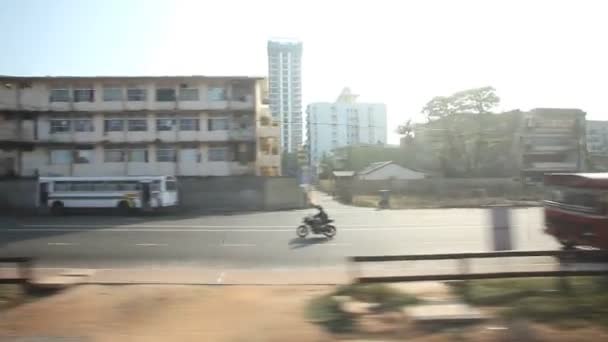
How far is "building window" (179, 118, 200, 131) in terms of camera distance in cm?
4069

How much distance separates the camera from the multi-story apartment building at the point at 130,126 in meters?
40.2

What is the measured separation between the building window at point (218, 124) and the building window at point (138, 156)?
563 cm

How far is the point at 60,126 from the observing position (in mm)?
40469

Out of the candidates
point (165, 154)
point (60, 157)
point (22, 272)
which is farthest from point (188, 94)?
point (22, 272)

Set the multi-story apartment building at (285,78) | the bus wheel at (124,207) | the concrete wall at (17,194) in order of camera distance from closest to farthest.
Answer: the bus wheel at (124,207), the concrete wall at (17,194), the multi-story apartment building at (285,78)

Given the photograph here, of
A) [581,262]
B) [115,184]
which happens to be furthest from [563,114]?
[115,184]

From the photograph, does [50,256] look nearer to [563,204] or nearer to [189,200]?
[563,204]

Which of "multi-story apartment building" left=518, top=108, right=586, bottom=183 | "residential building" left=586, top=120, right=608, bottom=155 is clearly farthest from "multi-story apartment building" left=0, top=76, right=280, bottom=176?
"residential building" left=586, top=120, right=608, bottom=155

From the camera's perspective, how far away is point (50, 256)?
1212cm

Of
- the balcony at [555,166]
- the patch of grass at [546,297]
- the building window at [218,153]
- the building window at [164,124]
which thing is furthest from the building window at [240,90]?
the patch of grass at [546,297]

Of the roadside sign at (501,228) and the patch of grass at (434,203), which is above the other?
the roadside sign at (501,228)

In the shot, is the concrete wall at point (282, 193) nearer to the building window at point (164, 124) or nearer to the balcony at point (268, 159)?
the balcony at point (268, 159)

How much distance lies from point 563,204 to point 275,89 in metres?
45.3

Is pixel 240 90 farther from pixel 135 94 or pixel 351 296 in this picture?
pixel 351 296
